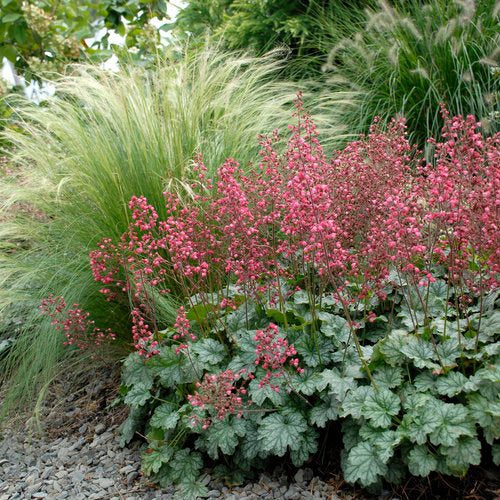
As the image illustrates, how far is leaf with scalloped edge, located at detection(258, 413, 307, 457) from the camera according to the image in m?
1.83

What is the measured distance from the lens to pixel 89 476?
2.28 meters

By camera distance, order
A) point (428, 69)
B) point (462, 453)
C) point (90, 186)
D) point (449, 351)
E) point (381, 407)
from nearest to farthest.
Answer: point (462, 453)
point (381, 407)
point (449, 351)
point (90, 186)
point (428, 69)

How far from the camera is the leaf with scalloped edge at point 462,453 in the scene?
63.2 inches

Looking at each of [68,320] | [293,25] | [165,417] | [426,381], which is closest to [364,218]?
[426,381]

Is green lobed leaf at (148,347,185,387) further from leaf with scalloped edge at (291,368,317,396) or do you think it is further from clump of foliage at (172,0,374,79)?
clump of foliage at (172,0,374,79)

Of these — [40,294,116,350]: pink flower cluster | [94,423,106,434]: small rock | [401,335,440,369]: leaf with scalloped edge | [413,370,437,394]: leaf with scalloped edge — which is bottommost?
[94,423,106,434]: small rock

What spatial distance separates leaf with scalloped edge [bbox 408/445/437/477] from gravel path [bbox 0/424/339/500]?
1.17ft

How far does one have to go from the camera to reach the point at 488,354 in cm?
178

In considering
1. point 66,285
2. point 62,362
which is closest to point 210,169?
point 66,285

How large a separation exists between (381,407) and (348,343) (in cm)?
28

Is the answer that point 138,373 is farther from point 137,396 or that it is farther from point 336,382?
point 336,382

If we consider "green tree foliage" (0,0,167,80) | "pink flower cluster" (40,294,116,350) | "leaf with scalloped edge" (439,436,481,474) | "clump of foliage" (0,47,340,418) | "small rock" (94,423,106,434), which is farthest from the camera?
"green tree foliage" (0,0,167,80)

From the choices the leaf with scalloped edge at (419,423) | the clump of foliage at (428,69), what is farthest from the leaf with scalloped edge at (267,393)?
the clump of foliage at (428,69)

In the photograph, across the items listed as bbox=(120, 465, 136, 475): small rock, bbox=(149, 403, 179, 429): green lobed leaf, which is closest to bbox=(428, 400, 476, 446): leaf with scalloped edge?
bbox=(149, 403, 179, 429): green lobed leaf
